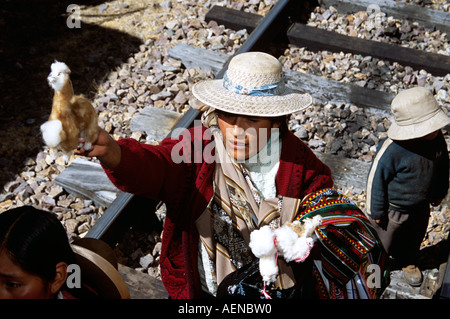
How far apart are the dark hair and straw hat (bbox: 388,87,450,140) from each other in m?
2.22

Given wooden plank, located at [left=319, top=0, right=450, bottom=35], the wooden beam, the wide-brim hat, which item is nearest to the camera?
the wide-brim hat

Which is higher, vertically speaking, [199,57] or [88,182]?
[199,57]

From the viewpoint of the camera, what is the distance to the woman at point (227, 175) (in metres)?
2.32

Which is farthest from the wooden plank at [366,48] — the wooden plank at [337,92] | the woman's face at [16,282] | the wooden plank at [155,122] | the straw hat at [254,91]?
the woman's face at [16,282]

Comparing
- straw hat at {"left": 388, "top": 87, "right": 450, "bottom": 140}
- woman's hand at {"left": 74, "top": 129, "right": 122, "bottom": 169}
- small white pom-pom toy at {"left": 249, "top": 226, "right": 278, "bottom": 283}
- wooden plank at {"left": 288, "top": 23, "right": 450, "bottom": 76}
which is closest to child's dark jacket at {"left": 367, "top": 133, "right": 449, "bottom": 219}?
straw hat at {"left": 388, "top": 87, "right": 450, "bottom": 140}

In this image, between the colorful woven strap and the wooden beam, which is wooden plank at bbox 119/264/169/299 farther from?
the wooden beam

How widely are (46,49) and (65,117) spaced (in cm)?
423

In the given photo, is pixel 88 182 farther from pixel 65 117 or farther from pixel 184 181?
pixel 65 117

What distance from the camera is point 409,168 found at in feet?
10.4

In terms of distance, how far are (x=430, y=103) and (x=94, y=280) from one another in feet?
7.65

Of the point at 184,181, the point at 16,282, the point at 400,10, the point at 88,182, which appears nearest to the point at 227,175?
the point at 184,181

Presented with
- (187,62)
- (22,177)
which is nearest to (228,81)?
(22,177)

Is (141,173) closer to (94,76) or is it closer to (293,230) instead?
(293,230)

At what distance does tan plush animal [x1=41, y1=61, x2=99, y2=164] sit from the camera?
5.43 feet
